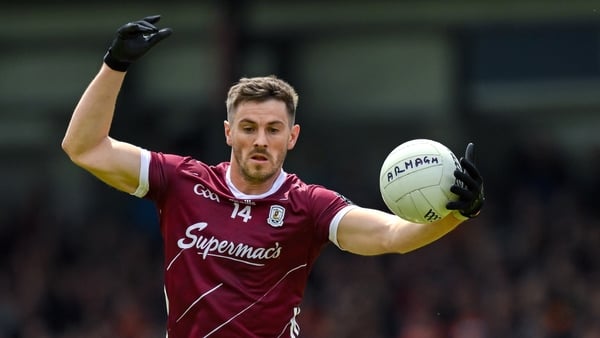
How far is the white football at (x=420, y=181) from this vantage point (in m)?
5.84

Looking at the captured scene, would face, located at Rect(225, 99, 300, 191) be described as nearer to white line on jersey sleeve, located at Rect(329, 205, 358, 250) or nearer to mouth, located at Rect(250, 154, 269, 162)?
mouth, located at Rect(250, 154, 269, 162)

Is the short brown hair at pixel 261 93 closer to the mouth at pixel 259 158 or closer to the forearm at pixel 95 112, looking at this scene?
the mouth at pixel 259 158

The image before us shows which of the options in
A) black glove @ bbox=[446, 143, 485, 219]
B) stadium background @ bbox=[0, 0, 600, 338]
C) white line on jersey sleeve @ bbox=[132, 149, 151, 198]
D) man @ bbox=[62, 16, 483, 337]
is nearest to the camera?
black glove @ bbox=[446, 143, 485, 219]

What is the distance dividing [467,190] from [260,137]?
1065 millimetres

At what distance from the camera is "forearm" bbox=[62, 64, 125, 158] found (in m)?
6.02

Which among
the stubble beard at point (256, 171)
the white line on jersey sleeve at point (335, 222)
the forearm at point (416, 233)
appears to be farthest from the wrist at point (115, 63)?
the forearm at point (416, 233)

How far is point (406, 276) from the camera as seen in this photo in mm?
13297

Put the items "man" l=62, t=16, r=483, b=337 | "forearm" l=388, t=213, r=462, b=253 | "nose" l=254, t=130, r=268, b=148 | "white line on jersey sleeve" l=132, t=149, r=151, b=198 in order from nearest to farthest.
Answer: "forearm" l=388, t=213, r=462, b=253 < "man" l=62, t=16, r=483, b=337 < "nose" l=254, t=130, r=268, b=148 < "white line on jersey sleeve" l=132, t=149, r=151, b=198

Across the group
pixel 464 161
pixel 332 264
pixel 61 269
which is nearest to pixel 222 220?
pixel 464 161

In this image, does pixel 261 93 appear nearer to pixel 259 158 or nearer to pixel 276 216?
pixel 259 158

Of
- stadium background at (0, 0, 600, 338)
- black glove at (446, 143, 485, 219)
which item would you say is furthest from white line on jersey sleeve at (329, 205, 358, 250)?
stadium background at (0, 0, 600, 338)

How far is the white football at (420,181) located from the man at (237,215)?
0.10m

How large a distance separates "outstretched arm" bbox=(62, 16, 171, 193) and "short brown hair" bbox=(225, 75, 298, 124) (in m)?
0.50

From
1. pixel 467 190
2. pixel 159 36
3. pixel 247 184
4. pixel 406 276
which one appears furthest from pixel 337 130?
pixel 467 190
